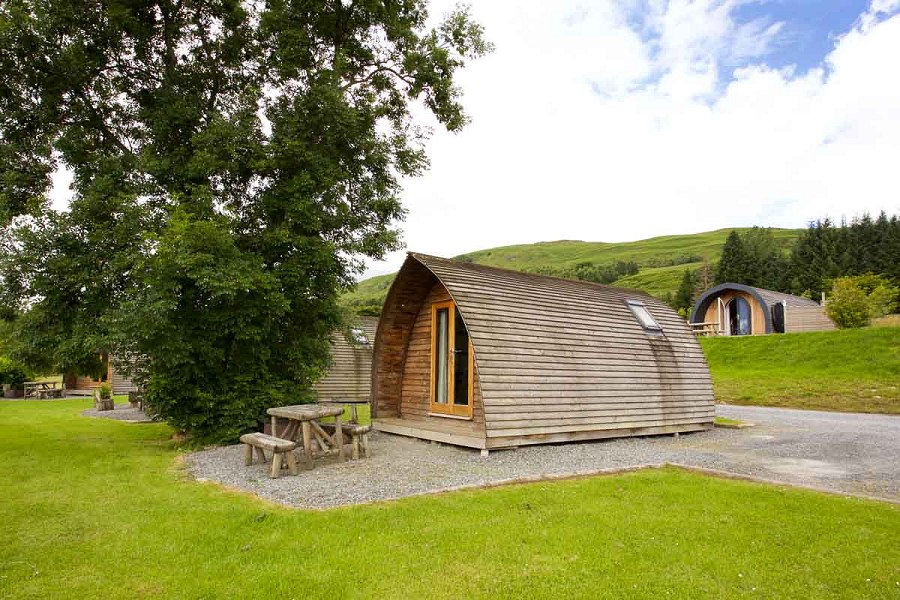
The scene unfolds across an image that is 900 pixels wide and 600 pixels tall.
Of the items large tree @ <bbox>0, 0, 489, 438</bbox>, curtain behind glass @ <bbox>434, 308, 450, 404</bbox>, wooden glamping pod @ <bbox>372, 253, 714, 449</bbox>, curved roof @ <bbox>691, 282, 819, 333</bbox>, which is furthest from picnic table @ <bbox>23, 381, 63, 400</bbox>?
curved roof @ <bbox>691, 282, 819, 333</bbox>

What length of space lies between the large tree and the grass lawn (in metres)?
3.71

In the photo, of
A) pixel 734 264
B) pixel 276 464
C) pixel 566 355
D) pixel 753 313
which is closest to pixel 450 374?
pixel 566 355

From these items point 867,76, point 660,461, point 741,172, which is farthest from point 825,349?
point 741,172

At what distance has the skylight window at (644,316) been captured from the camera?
11.8 metres

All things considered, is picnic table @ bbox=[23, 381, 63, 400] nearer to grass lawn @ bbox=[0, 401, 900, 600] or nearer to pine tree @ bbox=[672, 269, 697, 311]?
grass lawn @ bbox=[0, 401, 900, 600]

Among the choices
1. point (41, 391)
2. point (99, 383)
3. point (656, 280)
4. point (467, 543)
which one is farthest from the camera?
point (656, 280)

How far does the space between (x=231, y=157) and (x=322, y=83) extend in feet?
8.03

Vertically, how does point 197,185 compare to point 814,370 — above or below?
above

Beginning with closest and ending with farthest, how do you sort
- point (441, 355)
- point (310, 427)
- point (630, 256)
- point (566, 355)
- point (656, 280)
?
point (310, 427) < point (566, 355) < point (441, 355) < point (656, 280) < point (630, 256)

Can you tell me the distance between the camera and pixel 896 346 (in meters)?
20.2

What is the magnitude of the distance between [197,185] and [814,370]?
22.8 metres

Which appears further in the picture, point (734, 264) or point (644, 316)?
point (734, 264)

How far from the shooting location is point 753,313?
104 feet

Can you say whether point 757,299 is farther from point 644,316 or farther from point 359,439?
point 359,439
